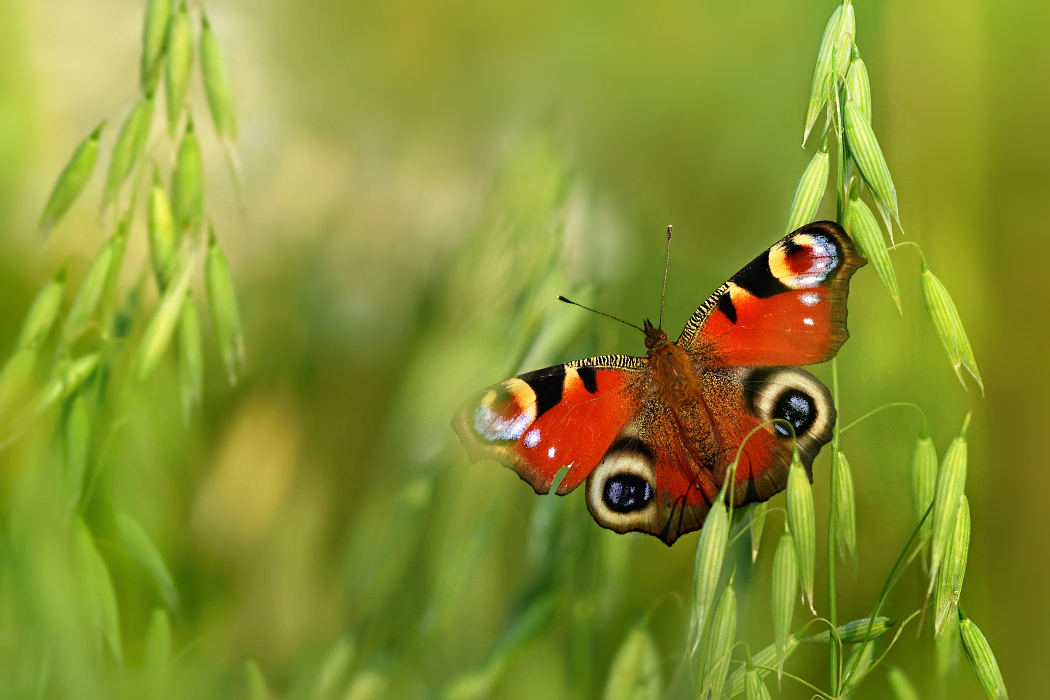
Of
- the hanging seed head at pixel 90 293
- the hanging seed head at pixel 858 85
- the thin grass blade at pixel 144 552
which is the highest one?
the hanging seed head at pixel 858 85

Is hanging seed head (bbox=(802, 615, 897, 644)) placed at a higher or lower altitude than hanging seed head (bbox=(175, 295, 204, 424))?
lower

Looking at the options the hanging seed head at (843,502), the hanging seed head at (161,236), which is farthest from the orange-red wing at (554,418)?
the hanging seed head at (161,236)

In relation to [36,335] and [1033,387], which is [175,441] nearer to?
[36,335]

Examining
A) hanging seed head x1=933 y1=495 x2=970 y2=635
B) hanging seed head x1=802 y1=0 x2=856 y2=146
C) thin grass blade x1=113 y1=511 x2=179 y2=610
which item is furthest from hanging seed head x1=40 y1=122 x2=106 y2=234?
hanging seed head x1=933 y1=495 x2=970 y2=635

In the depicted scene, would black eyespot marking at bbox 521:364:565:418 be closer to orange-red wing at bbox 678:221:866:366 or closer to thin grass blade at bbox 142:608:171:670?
orange-red wing at bbox 678:221:866:366

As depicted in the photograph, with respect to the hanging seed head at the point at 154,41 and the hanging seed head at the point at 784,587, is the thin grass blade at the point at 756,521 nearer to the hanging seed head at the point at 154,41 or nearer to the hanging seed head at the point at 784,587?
the hanging seed head at the point at 784,587

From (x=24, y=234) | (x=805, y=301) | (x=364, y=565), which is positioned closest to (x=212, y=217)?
(x=24, y=234)

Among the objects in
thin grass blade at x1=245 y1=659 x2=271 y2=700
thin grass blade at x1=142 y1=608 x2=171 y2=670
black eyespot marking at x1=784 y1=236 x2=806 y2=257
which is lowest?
thin grass blade at x1=245 y1=659 x2=271 y2=700
